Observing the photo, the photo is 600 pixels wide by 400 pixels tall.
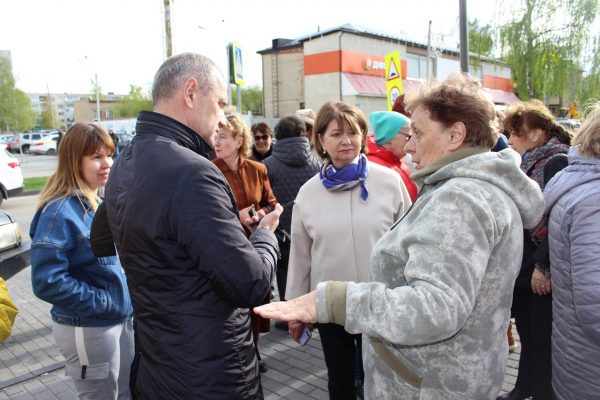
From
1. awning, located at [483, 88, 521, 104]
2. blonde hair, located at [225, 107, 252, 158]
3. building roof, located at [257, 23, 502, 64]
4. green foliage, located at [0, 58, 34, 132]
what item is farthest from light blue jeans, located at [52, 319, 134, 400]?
awning, located at [483, 88, 521, 104]

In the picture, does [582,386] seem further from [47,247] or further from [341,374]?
[47,247]

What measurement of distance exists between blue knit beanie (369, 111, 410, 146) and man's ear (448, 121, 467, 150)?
6.20ft

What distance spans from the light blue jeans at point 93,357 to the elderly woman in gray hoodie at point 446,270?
1373 mm

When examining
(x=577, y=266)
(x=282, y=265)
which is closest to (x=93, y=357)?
(x=577, y=266)

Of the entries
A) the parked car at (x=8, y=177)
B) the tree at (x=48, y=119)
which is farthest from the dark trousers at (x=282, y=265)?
the tree at (x=48, y=119)

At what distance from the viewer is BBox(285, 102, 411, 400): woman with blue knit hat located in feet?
8.95

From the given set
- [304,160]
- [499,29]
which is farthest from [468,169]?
[499,29]

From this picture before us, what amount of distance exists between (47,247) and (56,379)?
226cm

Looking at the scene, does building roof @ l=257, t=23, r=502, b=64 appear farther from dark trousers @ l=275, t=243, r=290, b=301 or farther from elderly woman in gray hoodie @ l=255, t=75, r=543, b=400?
elderly woman in gray hoodie @ l=255, t=75, r=543, b=400

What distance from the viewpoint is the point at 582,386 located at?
1.92 m

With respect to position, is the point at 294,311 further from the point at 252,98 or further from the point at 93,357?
the point at 252,98

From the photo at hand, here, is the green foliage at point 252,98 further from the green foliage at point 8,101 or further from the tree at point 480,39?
the tree at point 480,39

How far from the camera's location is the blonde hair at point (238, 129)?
380 centimetres

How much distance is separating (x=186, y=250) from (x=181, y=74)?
2.11 ft
